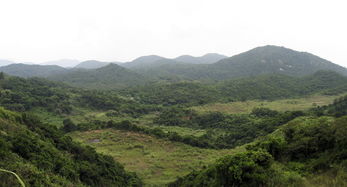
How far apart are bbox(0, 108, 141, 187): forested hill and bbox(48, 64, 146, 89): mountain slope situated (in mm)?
136697

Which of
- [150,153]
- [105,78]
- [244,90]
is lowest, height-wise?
[150,153]

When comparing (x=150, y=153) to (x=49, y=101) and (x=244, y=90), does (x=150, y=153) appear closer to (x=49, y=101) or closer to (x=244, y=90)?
(x=49, y=101)

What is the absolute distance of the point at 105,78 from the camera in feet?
572

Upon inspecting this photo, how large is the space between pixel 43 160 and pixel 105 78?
171m

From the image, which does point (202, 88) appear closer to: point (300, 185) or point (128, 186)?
point (128, 186)

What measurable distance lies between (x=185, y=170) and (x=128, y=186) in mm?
8963

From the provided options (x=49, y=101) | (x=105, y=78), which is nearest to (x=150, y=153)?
(x=49, y=101)

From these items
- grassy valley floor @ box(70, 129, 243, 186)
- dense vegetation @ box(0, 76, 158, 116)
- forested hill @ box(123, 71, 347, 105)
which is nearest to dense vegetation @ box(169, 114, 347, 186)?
grassy valley floor @ box(70, 129, 243, 186)

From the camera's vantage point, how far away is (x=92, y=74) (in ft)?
600

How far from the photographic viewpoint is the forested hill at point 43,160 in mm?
7781

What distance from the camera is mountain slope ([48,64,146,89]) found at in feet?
521

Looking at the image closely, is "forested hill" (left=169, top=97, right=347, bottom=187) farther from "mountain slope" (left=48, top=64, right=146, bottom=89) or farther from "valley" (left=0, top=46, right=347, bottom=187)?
"mountain slope" (left=48, top=64, right=146, bottom=89)

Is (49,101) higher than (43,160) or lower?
lower

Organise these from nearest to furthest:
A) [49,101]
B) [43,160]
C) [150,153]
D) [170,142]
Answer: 1. [43,160]
2. [150,153]
3. [170,142]
4. [49,101]
